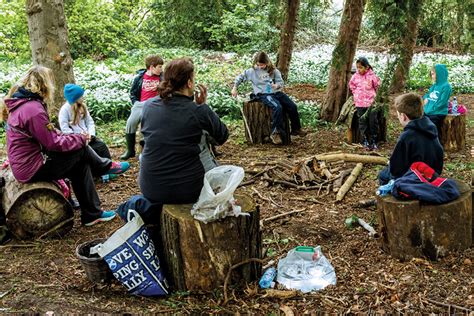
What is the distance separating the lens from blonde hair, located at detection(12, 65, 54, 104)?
4504 mm

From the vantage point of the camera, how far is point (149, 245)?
3.77 m

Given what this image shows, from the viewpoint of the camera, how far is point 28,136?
4.57 metres

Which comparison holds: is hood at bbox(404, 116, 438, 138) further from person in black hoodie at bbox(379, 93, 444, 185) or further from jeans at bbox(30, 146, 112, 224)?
jeans at bbox(30, 146, 112, 224)

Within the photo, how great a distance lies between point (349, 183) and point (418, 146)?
5.95 feet

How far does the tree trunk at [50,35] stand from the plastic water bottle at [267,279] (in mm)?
4610

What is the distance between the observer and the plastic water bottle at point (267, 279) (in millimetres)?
3773

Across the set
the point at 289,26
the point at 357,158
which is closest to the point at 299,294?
the point at 357,158

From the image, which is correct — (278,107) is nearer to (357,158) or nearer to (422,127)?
(357,158)

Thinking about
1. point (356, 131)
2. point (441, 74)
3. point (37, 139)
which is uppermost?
point (441, 74)

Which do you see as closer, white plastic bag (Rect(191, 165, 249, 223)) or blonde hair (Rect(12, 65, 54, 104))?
white plastic bag (Rect(191, 165, 249, 223))

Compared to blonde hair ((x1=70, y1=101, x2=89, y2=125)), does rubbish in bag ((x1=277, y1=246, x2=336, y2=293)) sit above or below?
below

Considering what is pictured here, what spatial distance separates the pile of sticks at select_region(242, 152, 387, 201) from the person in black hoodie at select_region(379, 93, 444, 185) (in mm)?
1462

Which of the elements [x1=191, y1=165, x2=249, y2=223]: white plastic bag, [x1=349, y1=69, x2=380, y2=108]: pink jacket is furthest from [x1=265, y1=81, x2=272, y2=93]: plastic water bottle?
[x1=191, y1=165, x2=249, y2=223]: white plastic bag

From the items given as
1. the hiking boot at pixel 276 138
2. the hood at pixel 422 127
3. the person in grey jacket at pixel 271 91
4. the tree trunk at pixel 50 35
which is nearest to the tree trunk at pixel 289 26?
the person in grey jacket at pixel 271 91
